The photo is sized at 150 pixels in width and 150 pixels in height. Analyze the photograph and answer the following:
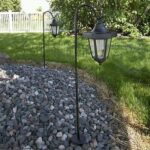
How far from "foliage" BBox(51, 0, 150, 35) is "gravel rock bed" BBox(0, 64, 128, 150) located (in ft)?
23.6

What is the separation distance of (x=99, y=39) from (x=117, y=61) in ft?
15.1

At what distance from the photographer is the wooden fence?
1584cm

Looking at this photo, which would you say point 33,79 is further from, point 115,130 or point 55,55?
point 55,55

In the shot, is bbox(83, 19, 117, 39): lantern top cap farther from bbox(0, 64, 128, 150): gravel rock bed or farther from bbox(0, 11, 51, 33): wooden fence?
bbox(0, 11, 51, 33): wooden fence

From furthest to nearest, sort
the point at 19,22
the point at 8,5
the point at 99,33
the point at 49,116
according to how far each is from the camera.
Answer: the point at 8,5, the point at 19,22, the point at 49,116, the point at 99,33

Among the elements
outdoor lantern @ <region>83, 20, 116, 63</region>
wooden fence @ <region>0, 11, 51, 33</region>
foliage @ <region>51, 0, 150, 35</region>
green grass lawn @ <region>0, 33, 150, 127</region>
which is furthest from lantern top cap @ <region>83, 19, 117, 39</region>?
wooden fence @ <region>0, 11, 51, 33</region>

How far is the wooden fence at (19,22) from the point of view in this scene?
15.8m

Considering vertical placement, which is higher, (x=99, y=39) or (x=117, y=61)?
(x=99, y=39)

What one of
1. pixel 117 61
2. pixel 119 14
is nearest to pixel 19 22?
pixel 119 14

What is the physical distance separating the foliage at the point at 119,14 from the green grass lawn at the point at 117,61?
1549mm

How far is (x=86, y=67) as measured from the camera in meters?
7.23

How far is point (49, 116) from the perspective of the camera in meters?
4.40

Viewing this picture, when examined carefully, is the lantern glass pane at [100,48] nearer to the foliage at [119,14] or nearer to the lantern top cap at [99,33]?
the lantern top cap at [99,33]

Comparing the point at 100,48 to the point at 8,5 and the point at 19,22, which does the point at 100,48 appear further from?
the point at 8,5
